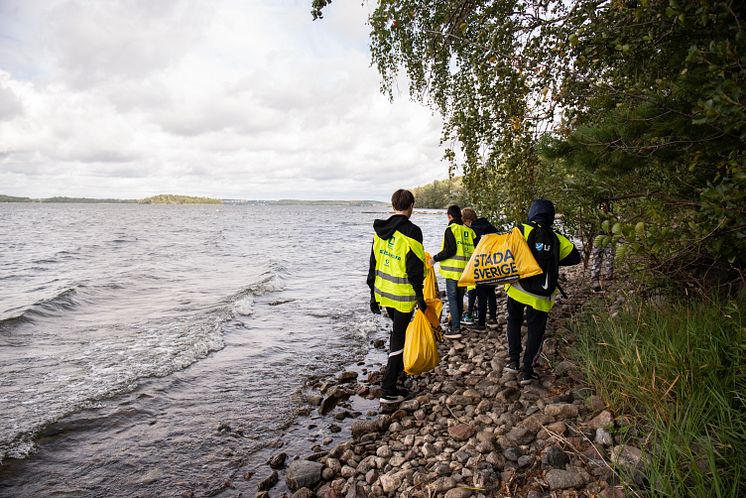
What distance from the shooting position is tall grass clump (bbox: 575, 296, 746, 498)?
2777 mm

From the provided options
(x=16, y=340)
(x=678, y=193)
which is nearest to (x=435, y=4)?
(x=678, y=193)

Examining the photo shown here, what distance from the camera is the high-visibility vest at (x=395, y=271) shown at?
209 inches

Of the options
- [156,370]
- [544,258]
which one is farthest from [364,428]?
[156,370]

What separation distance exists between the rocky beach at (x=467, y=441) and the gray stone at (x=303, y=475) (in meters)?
0.01

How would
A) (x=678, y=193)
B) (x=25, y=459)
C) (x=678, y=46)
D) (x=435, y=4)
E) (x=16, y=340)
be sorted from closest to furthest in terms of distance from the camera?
(x=678, y=46)
(x=678, y=193)
(x=25, y=459)
(x=435, y=4)
(x=16, y=340)

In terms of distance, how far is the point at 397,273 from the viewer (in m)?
5.43

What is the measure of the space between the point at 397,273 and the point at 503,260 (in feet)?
4.29

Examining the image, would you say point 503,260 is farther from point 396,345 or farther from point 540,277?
point 396,345

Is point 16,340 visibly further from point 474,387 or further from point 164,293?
point 474,387

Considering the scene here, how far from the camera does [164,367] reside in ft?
26.0

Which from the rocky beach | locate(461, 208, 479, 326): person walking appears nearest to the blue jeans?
locate(461, 208, 479, 326): person walking

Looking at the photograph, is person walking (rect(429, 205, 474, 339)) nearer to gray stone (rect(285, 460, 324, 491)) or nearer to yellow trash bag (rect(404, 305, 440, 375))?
yellow trash bag (rect(404, 305, 440, 375))

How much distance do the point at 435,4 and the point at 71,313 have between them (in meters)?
12.5

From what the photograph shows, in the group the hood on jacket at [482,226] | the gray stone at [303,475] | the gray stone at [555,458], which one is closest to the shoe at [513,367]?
the gray stone at [555,458]
